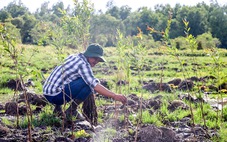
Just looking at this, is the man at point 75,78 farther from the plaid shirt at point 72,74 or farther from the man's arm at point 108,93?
the man's arm at point 108,93

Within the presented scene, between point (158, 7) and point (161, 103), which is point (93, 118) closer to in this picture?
point (161, 103)

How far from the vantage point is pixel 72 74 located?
5.31 m

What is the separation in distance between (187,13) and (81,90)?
176 feet

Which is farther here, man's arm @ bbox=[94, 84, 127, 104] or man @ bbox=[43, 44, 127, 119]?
man @ bbox=[43, 44, 127, 119]

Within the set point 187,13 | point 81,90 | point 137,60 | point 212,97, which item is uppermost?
point 187,13

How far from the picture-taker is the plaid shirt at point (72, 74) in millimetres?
5125

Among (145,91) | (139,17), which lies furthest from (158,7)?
(145,91)

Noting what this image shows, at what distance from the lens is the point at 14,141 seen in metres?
4.42

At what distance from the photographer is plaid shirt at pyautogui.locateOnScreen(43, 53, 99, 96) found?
5125 mm

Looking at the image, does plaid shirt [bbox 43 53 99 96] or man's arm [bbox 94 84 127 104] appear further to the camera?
plaid shirt [bbox 43 53 99 96]

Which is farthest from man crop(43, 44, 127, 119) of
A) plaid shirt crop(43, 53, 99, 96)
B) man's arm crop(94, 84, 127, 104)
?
man's arm crop(94, 84, 127, 104)

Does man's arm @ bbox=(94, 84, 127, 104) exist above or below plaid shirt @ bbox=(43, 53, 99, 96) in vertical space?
below

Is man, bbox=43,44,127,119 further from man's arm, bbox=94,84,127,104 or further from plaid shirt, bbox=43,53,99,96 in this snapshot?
man's arm, bbox=94,84,127,104

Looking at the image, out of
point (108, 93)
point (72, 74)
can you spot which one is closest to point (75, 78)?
point (72, 74)
